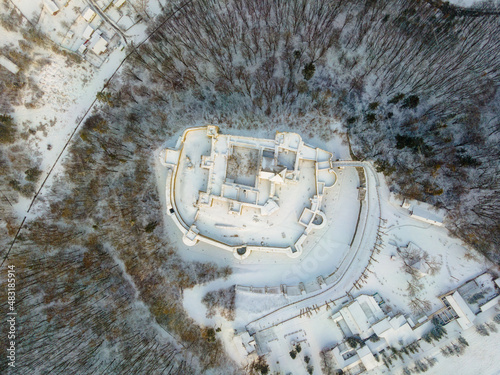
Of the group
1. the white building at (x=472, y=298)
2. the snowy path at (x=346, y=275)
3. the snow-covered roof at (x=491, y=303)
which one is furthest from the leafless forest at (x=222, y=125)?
the snow-covered roof at (x=491, y=303)

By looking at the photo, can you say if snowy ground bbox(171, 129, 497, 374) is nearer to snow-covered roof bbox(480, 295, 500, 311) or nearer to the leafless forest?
the leafless forest

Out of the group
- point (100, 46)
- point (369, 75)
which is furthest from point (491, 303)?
point (100, 46)

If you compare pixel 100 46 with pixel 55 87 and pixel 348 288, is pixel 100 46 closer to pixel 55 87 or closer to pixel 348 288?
pixel 55 87

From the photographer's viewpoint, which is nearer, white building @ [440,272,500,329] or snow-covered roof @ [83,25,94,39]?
white building @ [440,272,500,329]

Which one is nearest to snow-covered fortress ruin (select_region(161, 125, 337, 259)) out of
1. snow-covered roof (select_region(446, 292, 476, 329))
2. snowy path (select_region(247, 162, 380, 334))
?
snowy path (select_region(247, 162, 380, 334))

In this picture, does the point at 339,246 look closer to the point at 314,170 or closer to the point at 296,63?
the point at 314,170

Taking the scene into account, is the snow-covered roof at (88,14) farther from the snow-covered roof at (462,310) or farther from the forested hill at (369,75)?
the snow-covered roof at (462,310)

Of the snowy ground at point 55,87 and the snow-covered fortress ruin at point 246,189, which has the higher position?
the snowy ground at point 55,87
